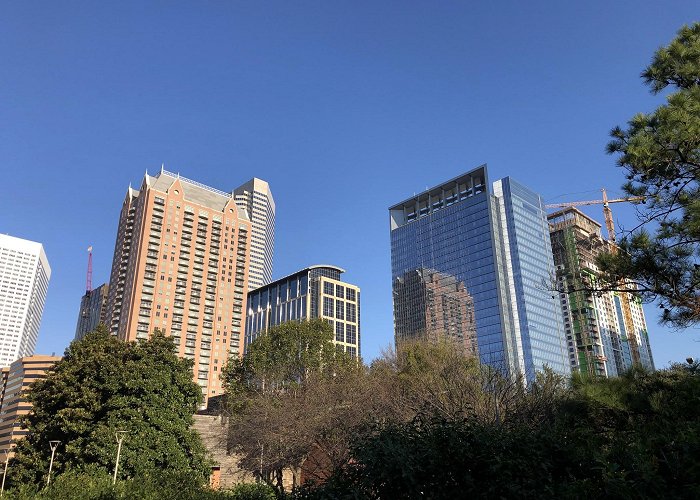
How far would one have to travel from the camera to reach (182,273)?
9075 centimetres

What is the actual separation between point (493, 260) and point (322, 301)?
4044 cm

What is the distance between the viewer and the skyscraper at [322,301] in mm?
120375

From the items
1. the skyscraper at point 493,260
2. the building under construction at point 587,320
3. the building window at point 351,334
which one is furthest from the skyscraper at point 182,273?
the building under construction at point 587,320

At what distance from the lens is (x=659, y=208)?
29.5 ft

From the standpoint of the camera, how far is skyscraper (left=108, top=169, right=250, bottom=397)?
3391 inches

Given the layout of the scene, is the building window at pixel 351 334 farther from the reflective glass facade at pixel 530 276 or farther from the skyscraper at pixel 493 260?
the reflective glass facade at pixel 530 276

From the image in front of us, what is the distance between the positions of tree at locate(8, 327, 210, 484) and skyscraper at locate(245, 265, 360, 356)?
88753 mm

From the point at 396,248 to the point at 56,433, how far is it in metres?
103

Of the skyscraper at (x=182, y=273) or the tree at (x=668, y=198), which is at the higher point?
the skyscraper at (x=182, y=273)

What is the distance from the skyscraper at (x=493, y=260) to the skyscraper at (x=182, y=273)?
112 feet

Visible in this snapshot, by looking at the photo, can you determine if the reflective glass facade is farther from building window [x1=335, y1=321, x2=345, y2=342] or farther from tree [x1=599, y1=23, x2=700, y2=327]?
tree [x1=599, y1=23, x2=700, y2=327]

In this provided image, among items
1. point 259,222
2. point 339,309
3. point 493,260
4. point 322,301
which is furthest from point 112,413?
point 259,222

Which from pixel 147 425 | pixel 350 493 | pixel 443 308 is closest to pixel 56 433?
pixel 147 425

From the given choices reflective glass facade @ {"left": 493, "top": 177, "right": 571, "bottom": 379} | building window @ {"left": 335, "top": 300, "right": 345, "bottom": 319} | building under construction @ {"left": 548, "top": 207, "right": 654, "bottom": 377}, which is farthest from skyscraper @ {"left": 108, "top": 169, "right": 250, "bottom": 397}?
building under construction @ {"left": 548, "top": 207, "right": 654, "bottom": 377}
